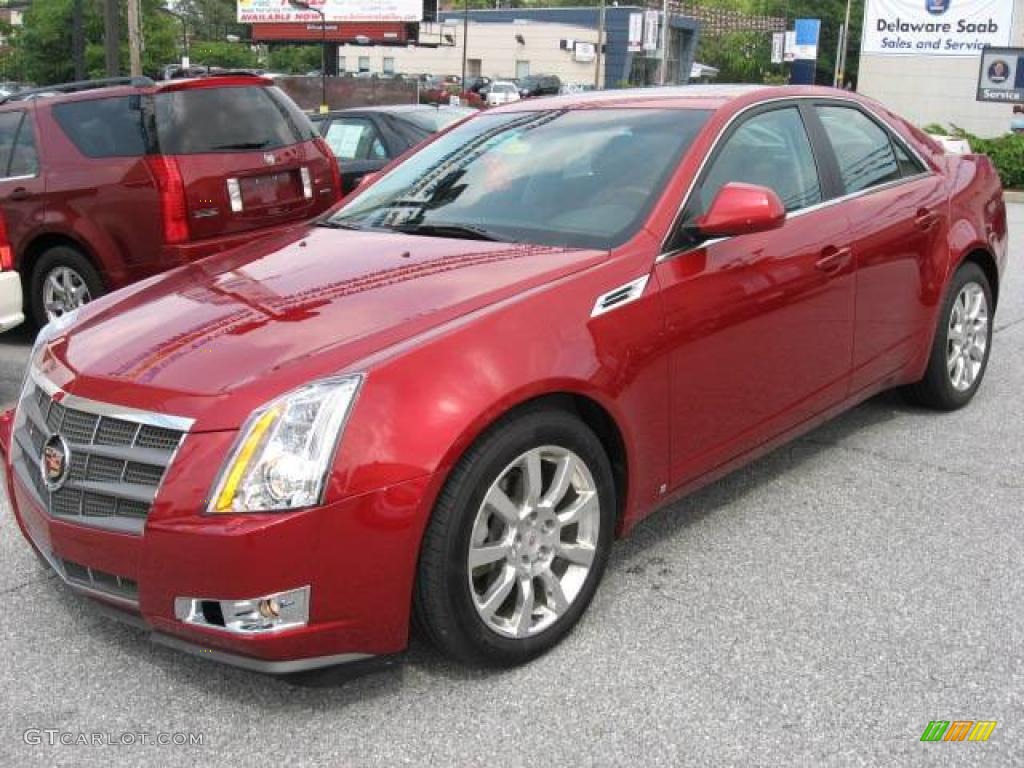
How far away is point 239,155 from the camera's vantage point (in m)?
7.29

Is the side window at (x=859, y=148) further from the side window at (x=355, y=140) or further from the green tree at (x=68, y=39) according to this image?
the green tree at (x=68, y=39)

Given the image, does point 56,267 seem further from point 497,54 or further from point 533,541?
point 497,54

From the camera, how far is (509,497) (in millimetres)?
3068

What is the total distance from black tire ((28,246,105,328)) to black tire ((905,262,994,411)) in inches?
203

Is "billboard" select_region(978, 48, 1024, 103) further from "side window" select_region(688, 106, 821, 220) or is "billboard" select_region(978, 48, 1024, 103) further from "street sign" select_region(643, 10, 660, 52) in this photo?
"street sign" select_region(643, 10, 660, 52)

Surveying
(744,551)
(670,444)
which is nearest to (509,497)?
(670,444)

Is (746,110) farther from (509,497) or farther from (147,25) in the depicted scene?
(147,25)

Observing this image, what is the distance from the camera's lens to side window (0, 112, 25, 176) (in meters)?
7.54

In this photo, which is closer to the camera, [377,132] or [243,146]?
[243,146]

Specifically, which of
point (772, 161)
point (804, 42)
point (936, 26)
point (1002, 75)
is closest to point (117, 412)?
point (772, 161)

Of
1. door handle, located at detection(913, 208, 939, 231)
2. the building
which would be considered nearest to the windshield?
door handle, located at detection(913, 208, 939, 231)

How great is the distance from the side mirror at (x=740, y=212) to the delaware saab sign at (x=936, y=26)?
94.7 feet

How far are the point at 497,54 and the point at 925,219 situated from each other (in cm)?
8882

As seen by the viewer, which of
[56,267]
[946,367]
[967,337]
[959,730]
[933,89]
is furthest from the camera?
[933,89]
